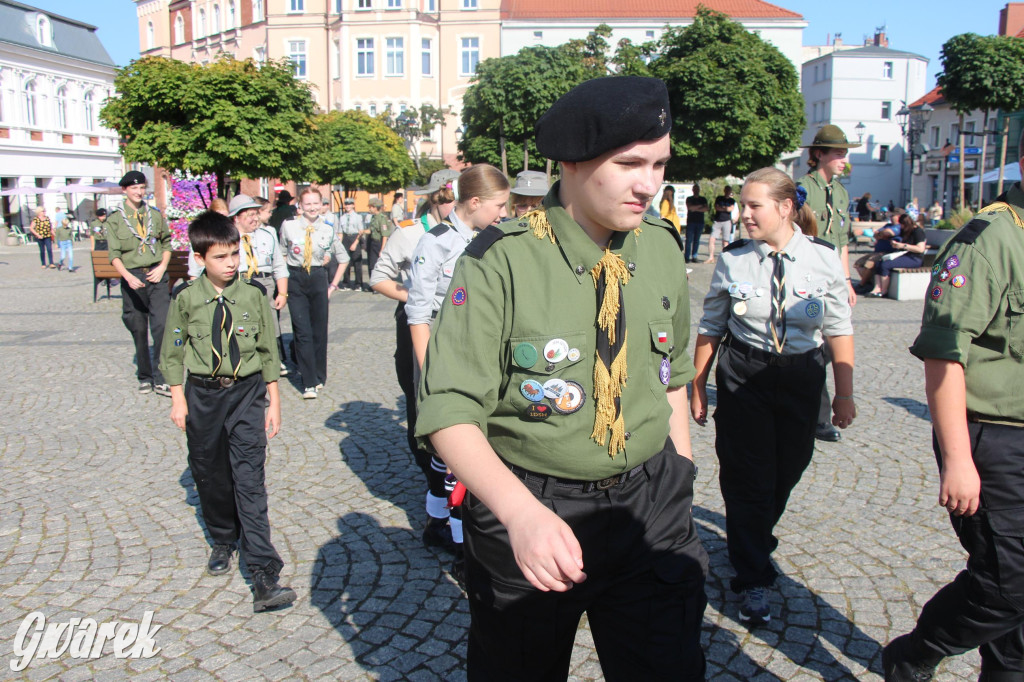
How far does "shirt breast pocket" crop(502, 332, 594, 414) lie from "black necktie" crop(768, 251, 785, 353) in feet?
6.17

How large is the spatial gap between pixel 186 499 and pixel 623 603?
13.0 feet

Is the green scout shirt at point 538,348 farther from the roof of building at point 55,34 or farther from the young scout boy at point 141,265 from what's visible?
the roof of building at point 55,34

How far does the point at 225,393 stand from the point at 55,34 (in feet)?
188

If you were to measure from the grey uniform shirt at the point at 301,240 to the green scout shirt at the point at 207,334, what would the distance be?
4093 mm

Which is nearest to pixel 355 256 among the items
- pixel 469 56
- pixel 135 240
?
pixel 135 240

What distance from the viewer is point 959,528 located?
2574 mm

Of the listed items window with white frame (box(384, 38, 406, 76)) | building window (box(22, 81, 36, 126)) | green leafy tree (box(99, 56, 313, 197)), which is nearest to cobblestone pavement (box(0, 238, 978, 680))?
green leafy tree (box(99, 56, 313, 197))

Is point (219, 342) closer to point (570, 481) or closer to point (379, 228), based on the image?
point (570, 481)

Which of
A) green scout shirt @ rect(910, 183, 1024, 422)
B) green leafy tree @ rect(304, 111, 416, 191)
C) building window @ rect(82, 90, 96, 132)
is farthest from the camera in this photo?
building window @ rect(82, 90, 96, 132)

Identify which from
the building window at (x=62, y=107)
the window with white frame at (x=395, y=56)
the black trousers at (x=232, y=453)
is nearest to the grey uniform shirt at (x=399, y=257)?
the black trousers at (x=232, y=453)

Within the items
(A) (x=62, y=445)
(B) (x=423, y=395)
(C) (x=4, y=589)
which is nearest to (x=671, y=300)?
(B) (x=423, y=395)

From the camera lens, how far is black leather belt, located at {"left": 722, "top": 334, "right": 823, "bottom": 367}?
11.7ft

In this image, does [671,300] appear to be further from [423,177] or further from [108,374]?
[423,177]

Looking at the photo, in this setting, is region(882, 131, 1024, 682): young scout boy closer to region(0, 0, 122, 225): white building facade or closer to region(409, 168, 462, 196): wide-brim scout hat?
region(409, 168, 462, 196): wide-brim scout hat
